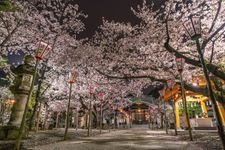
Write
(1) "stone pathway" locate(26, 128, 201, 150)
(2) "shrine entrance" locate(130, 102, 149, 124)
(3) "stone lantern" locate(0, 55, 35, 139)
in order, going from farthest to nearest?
(2) "shrine entrance" locate(130, 102, 149, 124)
(3) "stone lantern" locate(0, 55, 35, 139)
(1) "stone pathway" locate(26, 128, 201, 150)

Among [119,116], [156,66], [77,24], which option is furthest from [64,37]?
[119,116]

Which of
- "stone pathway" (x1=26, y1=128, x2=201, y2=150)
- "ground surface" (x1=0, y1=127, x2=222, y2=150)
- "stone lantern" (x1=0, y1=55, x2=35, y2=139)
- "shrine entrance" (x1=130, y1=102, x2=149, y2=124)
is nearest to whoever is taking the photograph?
"stone pathway" (x1=26, y1=128, x2=201, y2=150)

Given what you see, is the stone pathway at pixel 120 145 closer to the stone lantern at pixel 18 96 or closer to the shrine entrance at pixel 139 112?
the stone lantern at pixel 18 96

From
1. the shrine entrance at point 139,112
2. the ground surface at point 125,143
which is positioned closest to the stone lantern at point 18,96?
the ground surface at point 125,143

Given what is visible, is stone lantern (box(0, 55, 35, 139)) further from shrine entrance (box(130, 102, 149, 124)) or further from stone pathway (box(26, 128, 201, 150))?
shrine entrance (box(130, 102, 149, 124))

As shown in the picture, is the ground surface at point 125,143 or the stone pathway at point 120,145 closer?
the stone pathway at point 120,145

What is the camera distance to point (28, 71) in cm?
1123

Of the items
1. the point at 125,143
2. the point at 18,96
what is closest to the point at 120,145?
the point at 125,143

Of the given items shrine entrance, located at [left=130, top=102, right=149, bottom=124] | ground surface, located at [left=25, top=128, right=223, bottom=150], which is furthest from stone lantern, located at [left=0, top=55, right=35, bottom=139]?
shrine entrance, located at [left=130, top=102, right=149, bottom=124]

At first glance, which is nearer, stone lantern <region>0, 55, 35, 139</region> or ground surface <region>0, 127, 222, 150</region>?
ground surface <region>0, 127, 222, 150</region>

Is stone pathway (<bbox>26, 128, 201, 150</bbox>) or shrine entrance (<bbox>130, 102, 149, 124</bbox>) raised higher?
shrine entrance (<bbox>130, 102, 149, 124</bbox>)

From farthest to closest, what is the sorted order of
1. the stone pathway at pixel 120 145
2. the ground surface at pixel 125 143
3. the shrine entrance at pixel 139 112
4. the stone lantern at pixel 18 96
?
the shrine entrance at pixel 139 112 → the stone lantern at pixel 18 96 → the ground surface at pixel 125 143 → the stone pathway at pixel 120 145

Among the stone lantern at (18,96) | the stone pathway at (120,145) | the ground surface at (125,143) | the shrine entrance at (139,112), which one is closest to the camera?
the stone pathway at (120,145)

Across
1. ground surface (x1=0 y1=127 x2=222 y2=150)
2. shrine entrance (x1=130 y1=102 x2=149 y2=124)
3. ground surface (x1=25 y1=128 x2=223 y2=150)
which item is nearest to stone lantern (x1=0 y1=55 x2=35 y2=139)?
ground surface (x1=0 y1=127 x2=222 y2=150)
